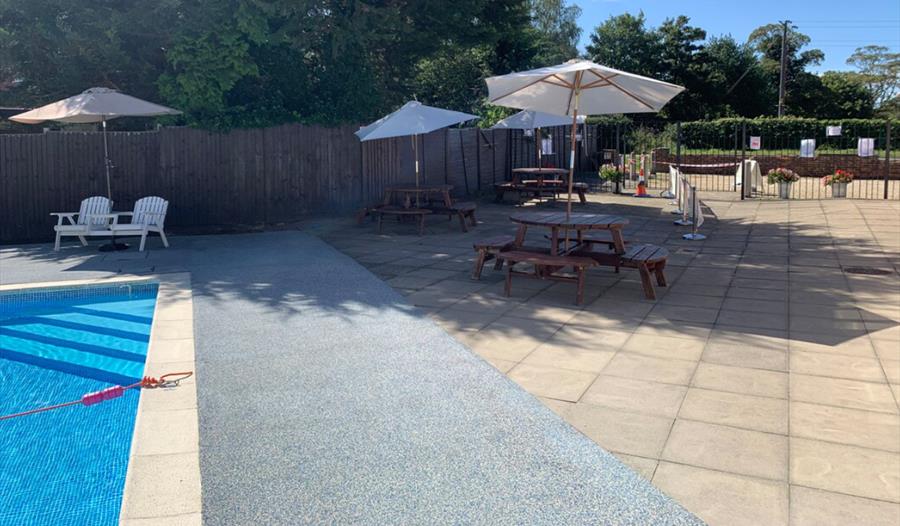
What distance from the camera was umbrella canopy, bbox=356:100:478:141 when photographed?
1228 cm

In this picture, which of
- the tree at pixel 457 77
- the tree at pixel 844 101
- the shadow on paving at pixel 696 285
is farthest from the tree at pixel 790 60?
the shadow on paving at pixel 696 285

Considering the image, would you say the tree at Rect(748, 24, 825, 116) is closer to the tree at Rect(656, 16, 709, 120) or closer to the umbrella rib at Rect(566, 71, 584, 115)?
the tree at Rect(656, 16, 709, 120)

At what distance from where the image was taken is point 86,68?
561 inches

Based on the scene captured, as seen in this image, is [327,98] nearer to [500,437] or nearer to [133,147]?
[133,147]

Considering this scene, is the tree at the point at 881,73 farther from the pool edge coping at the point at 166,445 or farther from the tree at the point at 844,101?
the pool edge coping at the point at 166,445

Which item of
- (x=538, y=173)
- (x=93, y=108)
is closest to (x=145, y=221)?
(x=93, y=108)

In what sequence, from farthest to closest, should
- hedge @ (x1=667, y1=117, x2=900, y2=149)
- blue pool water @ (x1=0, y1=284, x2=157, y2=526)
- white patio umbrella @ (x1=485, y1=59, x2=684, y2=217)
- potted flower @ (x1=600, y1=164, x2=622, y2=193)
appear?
1. hedge @ (x1=667, y1=117, x2=900, y2=149)
2. potted flower @ (x1=600, y1=164, x2=622, y2=193)
3. white patio umbrella @ (x1=485, y1=59, x2=684, y2=217)
4. blue pool water @ (x1=0, y1=284, x2=157, y2=526)

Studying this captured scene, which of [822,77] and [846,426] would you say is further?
[822,77]

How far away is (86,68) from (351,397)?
39.8ft

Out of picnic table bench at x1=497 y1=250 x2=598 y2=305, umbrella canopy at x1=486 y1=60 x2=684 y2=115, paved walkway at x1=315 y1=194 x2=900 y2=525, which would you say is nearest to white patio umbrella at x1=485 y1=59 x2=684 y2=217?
umbrella canopy at x1=486 y1=60 x2=684 y2=115

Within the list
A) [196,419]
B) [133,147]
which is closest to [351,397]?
[196,419]

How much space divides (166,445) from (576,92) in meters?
5.77

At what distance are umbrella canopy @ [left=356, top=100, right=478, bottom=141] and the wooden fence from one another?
2.19 metres

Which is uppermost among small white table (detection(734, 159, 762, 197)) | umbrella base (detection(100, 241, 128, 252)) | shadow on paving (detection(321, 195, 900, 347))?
small white table (detection(734, 159, 762, 197))
